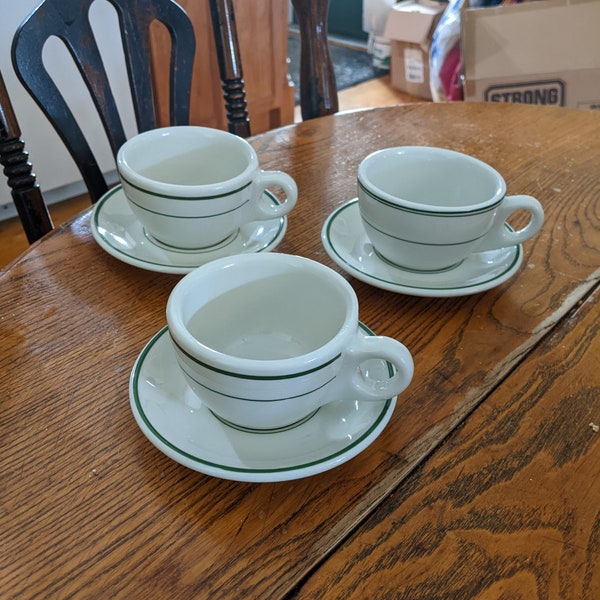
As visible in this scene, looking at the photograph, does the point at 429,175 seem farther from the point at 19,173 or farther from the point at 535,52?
the point at 535,52

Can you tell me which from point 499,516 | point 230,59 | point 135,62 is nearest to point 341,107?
point 230,59

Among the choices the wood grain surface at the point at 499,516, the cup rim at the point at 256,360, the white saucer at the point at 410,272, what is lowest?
the wood grain surface at the point at 499,516

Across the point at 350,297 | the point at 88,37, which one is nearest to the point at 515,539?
the point at 350,297

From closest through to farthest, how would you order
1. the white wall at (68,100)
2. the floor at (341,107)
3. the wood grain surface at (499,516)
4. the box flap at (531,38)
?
the wood grain surface at (499,516) < the box flap at (531,38) < the white wall at (68,100) < the floor at (341,107)

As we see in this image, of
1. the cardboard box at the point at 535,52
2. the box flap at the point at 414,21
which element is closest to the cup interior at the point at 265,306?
the cardboard box at the point at 535,52

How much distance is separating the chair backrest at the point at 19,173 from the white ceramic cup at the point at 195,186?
161mm

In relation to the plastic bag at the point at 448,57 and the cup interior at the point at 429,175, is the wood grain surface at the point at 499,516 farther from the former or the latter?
the plastic bag at the point at 448,57

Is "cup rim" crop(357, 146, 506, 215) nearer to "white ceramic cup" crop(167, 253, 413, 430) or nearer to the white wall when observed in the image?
"white ceramic cup" crop(167, 253, 413, 430)

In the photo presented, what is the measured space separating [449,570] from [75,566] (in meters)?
0.22

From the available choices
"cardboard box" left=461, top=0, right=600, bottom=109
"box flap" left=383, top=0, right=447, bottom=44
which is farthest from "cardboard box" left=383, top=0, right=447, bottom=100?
"cardboard box" left=461, top=0, right=600, bottom=109

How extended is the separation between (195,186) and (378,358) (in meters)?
0.26

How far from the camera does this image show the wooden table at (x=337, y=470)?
0.35m

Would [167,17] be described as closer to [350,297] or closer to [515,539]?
[350,297]

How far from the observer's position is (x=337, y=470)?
41 cm
